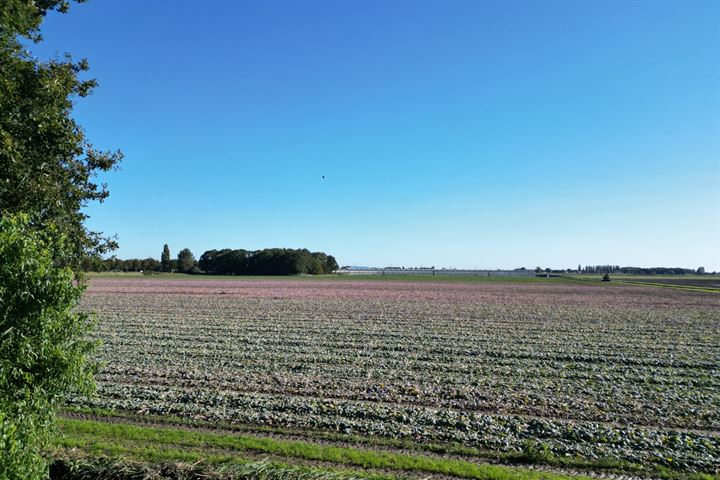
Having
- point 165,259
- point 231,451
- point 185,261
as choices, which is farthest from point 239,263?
point 231,451

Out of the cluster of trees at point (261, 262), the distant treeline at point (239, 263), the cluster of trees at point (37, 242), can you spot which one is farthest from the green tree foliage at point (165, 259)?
the cluster of trees at point (37, 242)

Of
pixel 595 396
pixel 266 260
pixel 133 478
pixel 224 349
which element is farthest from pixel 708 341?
pixel 266 260

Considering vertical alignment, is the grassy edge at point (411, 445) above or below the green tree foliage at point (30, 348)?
below

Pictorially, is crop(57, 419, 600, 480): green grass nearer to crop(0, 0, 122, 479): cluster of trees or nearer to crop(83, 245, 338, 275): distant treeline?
crop(0, 0, 122, 479): cluster of trees

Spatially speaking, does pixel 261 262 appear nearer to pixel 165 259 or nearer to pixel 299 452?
pixel 165 259

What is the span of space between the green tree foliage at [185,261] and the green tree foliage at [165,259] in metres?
4.46

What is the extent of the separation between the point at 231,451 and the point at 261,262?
136538 millimetres

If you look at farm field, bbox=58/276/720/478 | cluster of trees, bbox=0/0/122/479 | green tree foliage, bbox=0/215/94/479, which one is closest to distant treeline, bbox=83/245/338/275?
farm field, bbox=58/276/720/478

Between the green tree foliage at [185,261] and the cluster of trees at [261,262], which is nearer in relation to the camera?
the cluster of trees at [261,262]

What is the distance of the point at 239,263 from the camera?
143750 millimetres

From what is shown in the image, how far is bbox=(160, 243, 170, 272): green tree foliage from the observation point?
156000 mm

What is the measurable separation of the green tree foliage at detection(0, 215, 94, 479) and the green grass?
2093mm

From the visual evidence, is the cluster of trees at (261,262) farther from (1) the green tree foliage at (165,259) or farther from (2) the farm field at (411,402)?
(2) the farm field at (411,402)

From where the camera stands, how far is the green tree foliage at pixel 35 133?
28.2 feet
